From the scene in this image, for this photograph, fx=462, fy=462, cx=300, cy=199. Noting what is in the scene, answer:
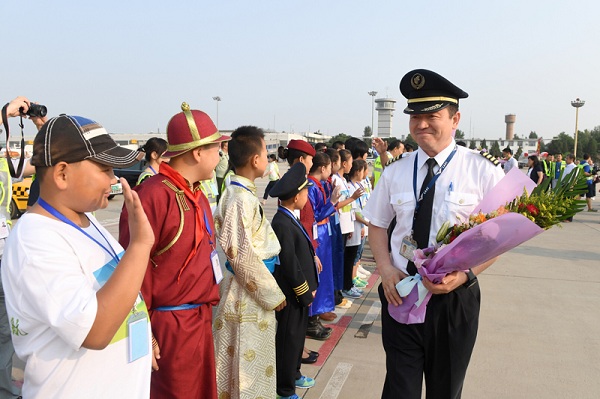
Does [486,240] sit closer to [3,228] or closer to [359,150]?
[3,228]

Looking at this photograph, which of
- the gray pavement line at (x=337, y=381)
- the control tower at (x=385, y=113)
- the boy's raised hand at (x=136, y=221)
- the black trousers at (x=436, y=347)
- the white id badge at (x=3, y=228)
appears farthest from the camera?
the control tower at (x=385, y=113)

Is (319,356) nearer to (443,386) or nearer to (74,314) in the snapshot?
(443,386)

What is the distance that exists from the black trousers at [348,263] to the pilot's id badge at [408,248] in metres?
3.24

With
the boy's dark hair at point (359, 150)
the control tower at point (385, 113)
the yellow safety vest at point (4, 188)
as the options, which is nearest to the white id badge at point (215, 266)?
the yellow safety vest at point (4, 188)

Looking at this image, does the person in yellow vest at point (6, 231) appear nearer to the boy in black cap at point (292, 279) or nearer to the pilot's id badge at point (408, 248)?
the boy in black cap at point (292, 279)

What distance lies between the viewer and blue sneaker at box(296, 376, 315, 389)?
140 inches

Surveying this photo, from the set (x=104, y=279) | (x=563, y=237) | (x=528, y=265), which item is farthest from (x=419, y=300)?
(x=563, y=237)

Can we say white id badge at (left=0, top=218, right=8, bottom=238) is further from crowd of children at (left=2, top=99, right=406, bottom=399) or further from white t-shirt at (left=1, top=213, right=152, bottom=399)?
white t-shirt at (left=1, top=213, right=152, bottom=399)

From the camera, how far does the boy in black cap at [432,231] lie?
7.78 ft

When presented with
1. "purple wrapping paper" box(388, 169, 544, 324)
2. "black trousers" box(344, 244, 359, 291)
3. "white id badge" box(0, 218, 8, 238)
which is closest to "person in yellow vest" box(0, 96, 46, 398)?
→ "white id badge" box(0, 218, 8, 238)

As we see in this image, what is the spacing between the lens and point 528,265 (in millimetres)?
7379

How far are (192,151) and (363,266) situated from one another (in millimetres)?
5269

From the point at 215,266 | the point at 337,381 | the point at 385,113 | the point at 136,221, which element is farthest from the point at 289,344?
the point at 385,113

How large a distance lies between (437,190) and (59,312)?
5.98ft
